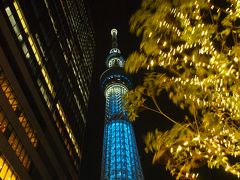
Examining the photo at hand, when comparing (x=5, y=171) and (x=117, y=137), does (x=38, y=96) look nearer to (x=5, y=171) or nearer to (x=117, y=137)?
(x=5, y=171)

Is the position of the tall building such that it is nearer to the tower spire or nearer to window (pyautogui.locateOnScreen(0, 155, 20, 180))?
window (pyautogui.locateOnScreen(0, 155, 20, 180))

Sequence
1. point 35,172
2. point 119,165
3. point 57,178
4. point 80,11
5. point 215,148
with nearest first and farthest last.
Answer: point 215,148
point 35,172
point 57,178
point 119,165
point 80,11

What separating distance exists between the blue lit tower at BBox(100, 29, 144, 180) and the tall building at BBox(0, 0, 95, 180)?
53.4 ft

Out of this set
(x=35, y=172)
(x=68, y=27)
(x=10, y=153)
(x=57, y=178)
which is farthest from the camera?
(x=68, y=27)

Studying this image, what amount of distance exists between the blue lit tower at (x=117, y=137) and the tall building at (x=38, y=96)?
16.3 metres

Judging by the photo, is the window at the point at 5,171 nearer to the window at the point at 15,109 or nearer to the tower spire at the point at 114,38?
the window at the point at 15,109

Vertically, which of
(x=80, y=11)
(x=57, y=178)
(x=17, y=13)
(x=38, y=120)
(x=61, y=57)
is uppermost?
(x=80, y=11)

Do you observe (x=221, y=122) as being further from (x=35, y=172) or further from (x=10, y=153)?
(x=35, y=172)

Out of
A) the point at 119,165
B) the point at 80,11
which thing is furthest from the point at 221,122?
the point at 80,11

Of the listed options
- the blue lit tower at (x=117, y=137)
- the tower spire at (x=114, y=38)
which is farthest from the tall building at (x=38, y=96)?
the tower spire at (x=114, y=38)

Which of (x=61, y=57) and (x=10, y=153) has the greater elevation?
(x=61, y=57)

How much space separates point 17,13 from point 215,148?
2877 cm

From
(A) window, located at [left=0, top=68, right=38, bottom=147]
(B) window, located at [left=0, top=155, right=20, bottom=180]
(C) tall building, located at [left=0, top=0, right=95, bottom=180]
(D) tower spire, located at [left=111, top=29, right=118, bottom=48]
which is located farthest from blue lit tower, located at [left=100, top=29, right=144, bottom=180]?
(B) window, located at [left=0, top=155, right=20, bottom=180]

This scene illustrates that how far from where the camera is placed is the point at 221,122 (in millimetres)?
8531
